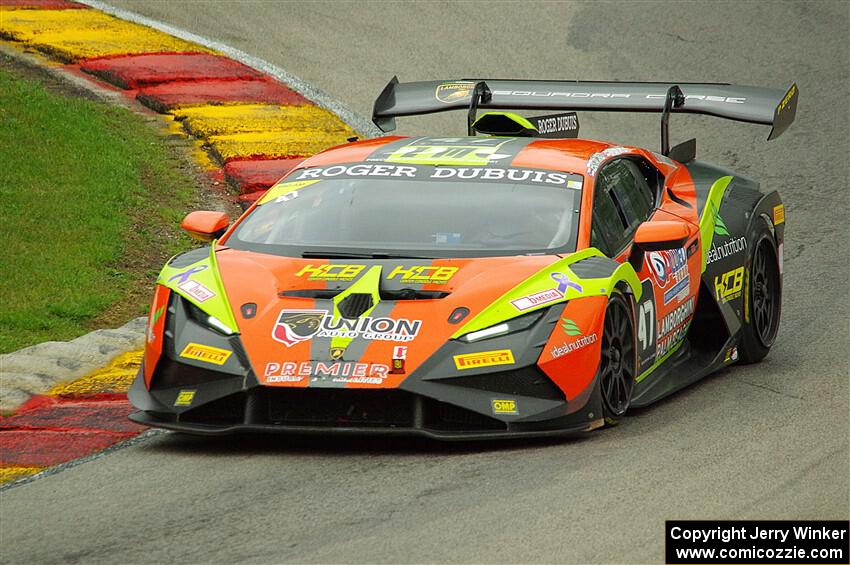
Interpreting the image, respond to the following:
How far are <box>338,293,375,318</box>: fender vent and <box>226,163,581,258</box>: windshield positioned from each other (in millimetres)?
522

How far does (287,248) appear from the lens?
777cm

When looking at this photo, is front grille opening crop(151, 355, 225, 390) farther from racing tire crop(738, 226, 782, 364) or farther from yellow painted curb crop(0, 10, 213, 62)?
yellow painted curb crop(0, 10, 213, 62)

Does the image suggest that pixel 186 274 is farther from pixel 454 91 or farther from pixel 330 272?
pixel 454 91

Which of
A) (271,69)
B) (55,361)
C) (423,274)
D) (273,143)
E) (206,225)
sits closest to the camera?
(423,274)

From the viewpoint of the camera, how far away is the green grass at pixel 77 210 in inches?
388

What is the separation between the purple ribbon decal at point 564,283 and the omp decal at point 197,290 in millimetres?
1551

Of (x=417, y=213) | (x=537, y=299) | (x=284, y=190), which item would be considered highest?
(x=284, y=190)

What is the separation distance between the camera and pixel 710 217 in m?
8.99

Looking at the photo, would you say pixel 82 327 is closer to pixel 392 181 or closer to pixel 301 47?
pixel 392 181

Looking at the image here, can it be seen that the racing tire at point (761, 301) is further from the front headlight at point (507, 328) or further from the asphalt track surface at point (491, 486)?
the front headlight at point (507, 328)

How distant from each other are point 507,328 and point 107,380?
2538mm

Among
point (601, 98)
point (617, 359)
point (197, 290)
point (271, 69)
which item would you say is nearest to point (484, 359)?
point (617, 359)

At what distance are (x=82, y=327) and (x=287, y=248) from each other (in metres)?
2.35

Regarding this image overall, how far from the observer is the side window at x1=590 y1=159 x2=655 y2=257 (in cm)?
793
